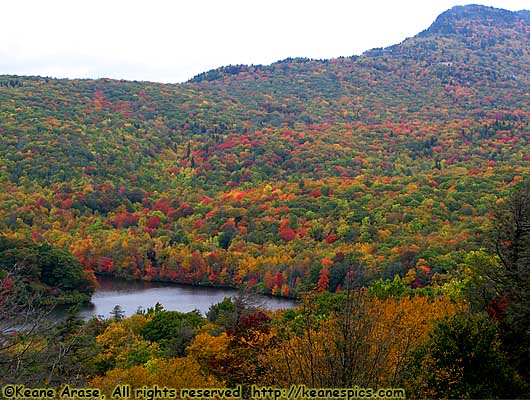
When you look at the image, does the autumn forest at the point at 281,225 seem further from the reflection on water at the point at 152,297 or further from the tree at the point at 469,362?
the reflection on water at the point at 152,297

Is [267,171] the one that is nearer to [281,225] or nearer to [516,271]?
[281,225]

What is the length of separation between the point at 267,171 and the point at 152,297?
153 ft

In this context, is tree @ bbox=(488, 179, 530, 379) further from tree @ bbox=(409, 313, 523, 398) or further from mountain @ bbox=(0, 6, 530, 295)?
mountain @ bbox=(0, 6, 530, 295)

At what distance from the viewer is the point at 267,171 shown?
99.2m

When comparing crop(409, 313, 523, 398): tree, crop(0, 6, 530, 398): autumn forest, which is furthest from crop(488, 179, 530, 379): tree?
crop(409, 313, 523, 398): tree

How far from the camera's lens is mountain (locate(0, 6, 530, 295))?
63531mm

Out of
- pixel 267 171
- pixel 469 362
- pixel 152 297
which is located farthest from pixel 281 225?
pixel 469 362

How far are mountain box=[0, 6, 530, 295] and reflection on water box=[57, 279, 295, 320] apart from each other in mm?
2882

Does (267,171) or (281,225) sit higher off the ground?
(267,171)

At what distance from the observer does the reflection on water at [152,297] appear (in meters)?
49.8

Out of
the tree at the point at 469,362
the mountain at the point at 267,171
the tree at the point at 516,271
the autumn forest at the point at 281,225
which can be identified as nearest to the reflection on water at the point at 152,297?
the autumn forest at the point at 281,225

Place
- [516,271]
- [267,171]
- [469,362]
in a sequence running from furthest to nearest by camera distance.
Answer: [267,171]
[516,271]
[469,362]

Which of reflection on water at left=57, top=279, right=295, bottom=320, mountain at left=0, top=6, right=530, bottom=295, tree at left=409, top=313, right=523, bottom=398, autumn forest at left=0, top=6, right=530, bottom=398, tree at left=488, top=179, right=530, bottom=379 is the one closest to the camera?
autumn forest at left=0, top=6, right=530, bottom=398

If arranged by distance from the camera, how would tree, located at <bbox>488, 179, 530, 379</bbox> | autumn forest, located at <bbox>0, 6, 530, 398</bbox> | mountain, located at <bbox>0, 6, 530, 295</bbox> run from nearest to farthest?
1. autumn forest, located at <bbox>0, 6, 530, 398</bbox>
2. tree, located at <bbox>488, 179, 530, 379</bbox>
3. mountain, located at <bbox>0, 6, 530, 295</bbox>
